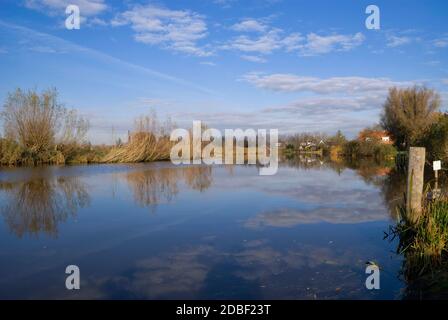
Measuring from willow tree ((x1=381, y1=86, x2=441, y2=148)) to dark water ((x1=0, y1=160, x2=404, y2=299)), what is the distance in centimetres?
3088

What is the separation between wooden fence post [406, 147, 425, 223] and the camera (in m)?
6.15

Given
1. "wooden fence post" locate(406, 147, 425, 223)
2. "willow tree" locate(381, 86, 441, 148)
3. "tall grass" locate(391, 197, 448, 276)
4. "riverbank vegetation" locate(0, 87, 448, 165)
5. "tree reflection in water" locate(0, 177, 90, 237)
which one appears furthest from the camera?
"willow tree" locate(381, 86, 441, 148)

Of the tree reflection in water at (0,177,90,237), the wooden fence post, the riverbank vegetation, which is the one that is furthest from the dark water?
A: the riverbank vegetation

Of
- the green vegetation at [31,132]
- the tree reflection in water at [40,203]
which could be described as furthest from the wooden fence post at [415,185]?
the green vegetation at [31,132]

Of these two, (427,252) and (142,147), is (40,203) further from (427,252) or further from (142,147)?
(142,147)

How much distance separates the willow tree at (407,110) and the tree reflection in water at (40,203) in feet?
111

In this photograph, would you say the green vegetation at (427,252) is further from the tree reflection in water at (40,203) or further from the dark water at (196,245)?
the tree reflection in water at (40,203)

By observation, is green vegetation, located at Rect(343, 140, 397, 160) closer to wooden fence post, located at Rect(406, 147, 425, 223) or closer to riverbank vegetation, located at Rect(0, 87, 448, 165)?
riverbank vegetation, located at Rect(0, 87, 448, 165)

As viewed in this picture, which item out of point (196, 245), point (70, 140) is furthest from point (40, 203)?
point (70, 140)

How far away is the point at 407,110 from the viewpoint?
39500 millimetres

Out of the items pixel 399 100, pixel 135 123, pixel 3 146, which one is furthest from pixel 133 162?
pixel 399 100

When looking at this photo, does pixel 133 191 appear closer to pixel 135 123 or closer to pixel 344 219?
pixel 344 219

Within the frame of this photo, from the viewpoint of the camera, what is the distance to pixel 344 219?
796 cm
